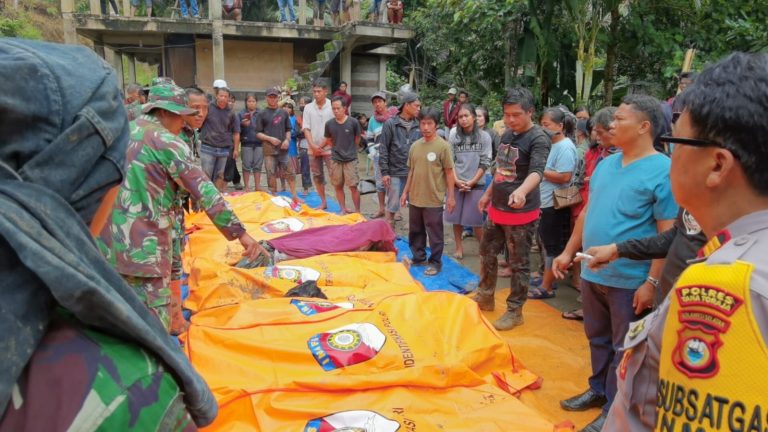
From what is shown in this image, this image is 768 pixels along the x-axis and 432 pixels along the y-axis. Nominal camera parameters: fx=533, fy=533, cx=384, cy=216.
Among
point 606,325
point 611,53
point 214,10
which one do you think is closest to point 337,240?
point 606,325

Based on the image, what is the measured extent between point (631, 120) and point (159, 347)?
2.52m

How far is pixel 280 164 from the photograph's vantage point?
892 cm

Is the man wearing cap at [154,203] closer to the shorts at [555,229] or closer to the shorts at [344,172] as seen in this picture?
the shorts at [555,229]

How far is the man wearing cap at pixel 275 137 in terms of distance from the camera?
869 cm

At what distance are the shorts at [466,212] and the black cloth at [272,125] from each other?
384cm

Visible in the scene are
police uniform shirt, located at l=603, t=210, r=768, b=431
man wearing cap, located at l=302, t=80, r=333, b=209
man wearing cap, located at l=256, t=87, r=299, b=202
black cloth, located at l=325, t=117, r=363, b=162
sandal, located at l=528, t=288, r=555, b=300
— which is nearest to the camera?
police uniform shirt, located at l=603, t=210, r=768, b=431

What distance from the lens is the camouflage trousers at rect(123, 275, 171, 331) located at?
2.76 metres

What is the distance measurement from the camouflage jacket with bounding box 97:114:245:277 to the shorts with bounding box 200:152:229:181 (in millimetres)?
5445

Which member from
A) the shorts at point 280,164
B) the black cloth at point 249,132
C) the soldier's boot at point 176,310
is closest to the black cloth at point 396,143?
the shorts at point 280,164

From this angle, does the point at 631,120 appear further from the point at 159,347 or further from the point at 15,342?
the point at 15,342

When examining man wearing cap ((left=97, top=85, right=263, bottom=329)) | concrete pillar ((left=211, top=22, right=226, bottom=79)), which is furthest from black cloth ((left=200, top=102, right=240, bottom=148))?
man wearing cap ((left=97, top=85, right=263, bottom=329))

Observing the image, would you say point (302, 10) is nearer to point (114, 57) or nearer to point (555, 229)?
point (114, 57)

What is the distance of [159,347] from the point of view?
31.0 inches

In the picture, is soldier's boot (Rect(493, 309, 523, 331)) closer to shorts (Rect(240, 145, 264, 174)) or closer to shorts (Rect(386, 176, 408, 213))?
shorts (Rect(386, 176, 408, 213))
